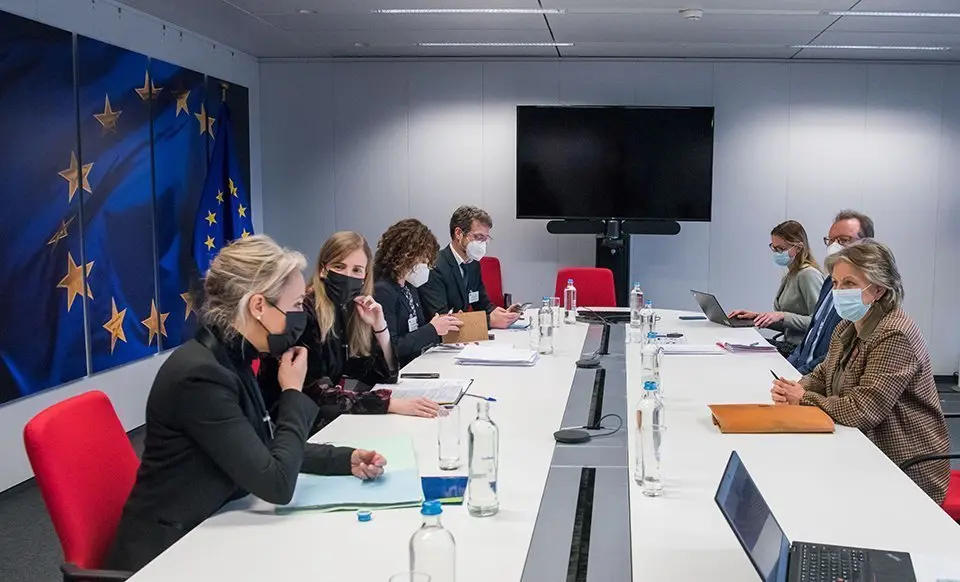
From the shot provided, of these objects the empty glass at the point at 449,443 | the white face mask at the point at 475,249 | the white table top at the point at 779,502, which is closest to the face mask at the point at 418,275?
the white face mask at the point at 475,249

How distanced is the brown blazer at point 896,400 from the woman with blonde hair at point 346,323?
164cm

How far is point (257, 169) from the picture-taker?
7387mm

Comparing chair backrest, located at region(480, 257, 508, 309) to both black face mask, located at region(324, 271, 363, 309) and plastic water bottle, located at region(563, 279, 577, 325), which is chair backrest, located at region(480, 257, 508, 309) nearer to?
plastic water bottle, located at region(563, 279, 577, 325)

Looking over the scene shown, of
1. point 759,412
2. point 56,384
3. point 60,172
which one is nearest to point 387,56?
point 60,172

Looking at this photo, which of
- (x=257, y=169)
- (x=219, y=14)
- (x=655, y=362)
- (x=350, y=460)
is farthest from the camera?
(x=257, y=169)

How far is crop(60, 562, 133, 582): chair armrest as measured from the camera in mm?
1809

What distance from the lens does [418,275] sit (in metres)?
4.26

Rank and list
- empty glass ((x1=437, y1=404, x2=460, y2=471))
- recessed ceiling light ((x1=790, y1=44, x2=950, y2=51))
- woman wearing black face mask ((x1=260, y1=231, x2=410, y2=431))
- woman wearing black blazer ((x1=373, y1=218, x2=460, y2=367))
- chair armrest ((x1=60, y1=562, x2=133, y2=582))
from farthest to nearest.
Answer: recessed ceiling light ((x1=790, y1=44, x2=950, y2=51))
woman wearing black blazer ((x1=373, y1=218, x2=460, y2=367))
woman wearing black face mask ((x1=260, y1=231, x2=410, y2=431))
empty glass ((x1=437, y1=404, x2=460, y2=471))
chair armrest ((x1=60, y1=562, x2=133, y2=582))

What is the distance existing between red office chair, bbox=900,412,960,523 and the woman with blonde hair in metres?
1.79

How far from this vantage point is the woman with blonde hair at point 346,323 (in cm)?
335

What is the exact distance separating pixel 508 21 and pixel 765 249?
9.93ft

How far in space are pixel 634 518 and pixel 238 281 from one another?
1.08m

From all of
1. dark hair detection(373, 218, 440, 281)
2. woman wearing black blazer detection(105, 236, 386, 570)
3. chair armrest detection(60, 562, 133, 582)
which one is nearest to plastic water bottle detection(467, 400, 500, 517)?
woman wearing black blazer detection(105, 236, 386, 570)

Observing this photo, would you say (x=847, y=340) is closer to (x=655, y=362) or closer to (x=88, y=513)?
(x=655, y=362)
